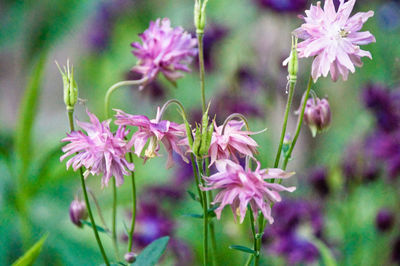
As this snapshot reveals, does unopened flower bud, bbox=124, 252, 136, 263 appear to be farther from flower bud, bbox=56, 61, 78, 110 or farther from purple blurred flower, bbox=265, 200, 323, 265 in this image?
Result: purple blurred flower, bbox=265, 200, 323, 265

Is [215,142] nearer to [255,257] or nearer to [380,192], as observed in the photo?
[255,257]

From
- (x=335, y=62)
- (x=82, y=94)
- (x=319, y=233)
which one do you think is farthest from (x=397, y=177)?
(x=82, y=94)

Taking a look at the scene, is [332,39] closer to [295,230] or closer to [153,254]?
[153,254]

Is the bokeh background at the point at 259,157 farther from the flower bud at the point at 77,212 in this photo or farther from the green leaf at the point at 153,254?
the green leaf at the point at 153,254

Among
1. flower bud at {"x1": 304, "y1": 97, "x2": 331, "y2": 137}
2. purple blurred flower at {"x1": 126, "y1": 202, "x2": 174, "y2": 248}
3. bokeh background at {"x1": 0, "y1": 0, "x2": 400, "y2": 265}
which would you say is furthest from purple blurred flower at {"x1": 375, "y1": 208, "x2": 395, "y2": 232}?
flower bud at {"x1": 304, "y1": 97, "x2": 331, "y2": 137}

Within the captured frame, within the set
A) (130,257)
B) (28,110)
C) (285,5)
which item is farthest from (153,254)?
(285,5)

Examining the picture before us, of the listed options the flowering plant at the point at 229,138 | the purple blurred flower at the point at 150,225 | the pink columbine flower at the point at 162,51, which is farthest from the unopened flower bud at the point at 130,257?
the purple blurred flower at the point at 150,225

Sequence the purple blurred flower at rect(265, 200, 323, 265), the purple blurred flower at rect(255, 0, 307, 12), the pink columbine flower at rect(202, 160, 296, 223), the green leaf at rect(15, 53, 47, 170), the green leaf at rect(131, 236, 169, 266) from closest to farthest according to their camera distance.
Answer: the pink columbine flower at rect(202, 160, 296, 223), the green leaf at rect(131, 236, 169, 266), the green leaf at rect(15, 53, 47, 170), the purple blurred flower at rect(265, 200, 323, 265), the purple blurred flower at rect(255, 0, 307, 12)
